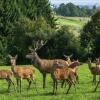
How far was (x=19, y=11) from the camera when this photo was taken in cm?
6331

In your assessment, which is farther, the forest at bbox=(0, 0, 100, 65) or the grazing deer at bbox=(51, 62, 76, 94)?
the forest at bbox=(0, 0, 100, 65)

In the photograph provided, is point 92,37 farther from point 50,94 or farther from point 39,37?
point 50,94

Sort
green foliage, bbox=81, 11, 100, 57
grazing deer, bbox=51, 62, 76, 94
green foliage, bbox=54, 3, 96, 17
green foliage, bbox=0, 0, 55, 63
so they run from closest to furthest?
grazing deer, bbox=51, 62, 76, 94 < green foliage, bbox=81, 11, 100, 57 < green foliage, bbox=0, 0, 55, 63 < green foliage, bbox=54, 3, 96, 17

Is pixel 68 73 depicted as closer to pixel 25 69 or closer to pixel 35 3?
pixel 25 69

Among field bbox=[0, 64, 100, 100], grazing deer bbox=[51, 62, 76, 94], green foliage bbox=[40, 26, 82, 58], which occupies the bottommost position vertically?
green foliage bbox=[40, 26, 82, 58]

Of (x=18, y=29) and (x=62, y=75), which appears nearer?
(x=62, y=75)

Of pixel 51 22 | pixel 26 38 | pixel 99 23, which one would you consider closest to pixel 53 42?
pixel 26 38

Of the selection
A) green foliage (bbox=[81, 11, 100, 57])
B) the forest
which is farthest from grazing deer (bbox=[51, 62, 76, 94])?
green foliage (bbox=[81, 11, 100, 57])

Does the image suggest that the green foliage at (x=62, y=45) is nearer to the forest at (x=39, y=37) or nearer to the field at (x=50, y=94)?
the forest at (x=39, y=37)

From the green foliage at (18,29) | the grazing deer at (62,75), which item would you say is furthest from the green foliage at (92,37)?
the grazing deer at (62,75)

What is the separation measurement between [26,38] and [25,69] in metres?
36.9

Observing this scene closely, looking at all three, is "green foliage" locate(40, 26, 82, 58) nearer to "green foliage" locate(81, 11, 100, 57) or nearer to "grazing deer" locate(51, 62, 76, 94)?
"green foliage" locate(81, 11, 100, 57)

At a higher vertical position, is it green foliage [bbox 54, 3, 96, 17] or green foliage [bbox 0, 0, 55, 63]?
green foliage [bbox 0, 0, 55, 63]

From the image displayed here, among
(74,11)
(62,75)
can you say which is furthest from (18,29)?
(74,11)
